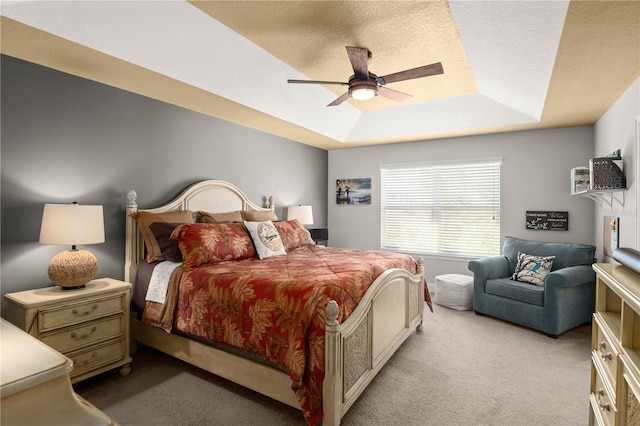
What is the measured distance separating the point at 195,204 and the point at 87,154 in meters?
1.09

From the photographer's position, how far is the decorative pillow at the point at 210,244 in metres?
2.72

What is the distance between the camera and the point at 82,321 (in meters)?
2.35

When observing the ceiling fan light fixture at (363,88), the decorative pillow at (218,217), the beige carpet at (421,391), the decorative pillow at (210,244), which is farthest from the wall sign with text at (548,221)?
the decorative pillow at (218,217)

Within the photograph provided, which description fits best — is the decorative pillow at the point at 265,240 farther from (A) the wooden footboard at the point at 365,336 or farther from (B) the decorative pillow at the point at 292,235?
(A) the wooden footboard at the point at 365,336

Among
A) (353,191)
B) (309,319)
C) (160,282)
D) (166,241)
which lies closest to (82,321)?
(160,282)

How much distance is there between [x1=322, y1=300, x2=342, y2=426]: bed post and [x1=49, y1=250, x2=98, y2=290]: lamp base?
1.87 meters

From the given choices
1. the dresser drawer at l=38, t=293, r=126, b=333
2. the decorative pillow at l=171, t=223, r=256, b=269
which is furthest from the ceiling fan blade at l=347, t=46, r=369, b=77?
the dresser drawer at l=38, t=293, r=126, b=333

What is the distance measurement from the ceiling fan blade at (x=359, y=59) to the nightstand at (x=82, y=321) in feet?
7.98

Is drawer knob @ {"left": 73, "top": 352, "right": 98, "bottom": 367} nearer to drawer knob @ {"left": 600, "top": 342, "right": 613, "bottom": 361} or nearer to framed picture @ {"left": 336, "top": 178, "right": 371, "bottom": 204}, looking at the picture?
drawer knob @ {"left": 600, "top": 342, "right": 613, "bottom": 361}

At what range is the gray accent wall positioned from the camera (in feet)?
7.99

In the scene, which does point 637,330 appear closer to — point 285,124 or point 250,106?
point 250,106

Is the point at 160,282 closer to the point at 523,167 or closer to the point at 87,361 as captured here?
the point at 87,361

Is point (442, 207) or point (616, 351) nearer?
point (616, 351)

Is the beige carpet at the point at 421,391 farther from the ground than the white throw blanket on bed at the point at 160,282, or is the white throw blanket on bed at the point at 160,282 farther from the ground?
the white throw blanket on bed at the point at 160,282
